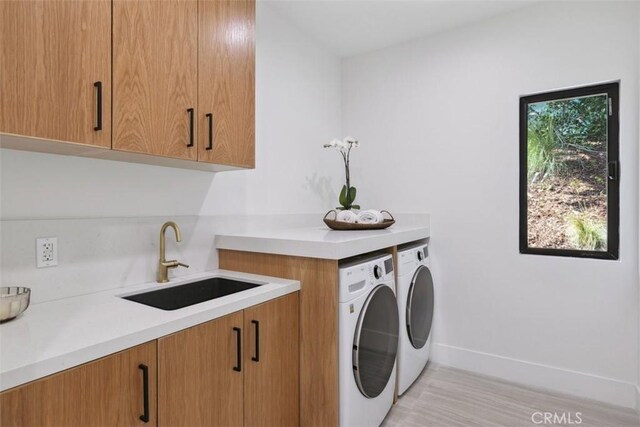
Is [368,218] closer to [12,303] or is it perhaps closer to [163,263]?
[163,263]

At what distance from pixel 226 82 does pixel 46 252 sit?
1035 mm

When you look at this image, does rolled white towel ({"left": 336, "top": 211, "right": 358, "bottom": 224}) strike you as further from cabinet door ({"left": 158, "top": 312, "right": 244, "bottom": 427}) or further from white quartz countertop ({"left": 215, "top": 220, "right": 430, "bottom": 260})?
cabinet door ({"left": 158, "top": 312, "right": 244, "bottom": 427})

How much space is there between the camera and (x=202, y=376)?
48.0 inches

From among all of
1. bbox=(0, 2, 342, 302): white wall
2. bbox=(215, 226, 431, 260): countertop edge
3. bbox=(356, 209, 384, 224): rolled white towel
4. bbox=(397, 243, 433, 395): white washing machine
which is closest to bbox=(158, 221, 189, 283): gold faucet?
bbox=(0, 2, 342, 302): white wall

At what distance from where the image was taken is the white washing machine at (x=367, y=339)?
157 cm

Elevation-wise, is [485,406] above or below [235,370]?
below

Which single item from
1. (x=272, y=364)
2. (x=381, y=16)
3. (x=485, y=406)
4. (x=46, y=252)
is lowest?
(x=485, y=406)

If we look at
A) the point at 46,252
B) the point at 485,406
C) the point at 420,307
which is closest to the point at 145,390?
the point at 46,252

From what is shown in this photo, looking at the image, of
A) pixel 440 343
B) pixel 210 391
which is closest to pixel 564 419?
pixel 440 343

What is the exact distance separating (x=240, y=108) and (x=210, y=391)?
4.14ft

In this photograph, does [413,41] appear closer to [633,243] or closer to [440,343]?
[633,243]

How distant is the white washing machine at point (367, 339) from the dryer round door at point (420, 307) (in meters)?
0.23

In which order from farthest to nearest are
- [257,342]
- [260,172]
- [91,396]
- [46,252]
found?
[260,172] → [257,342] → [46,252] → [91,396]

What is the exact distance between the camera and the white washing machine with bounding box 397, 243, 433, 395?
2113mm
